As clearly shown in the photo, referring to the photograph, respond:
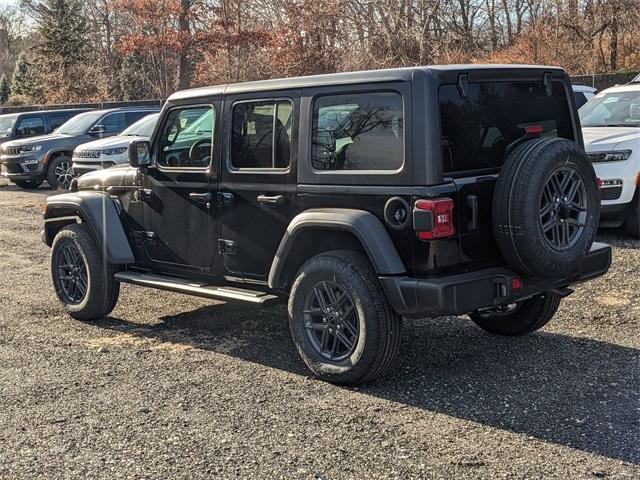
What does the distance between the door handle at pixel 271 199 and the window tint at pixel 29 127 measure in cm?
1612

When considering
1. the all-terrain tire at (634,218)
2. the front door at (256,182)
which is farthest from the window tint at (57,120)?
the front door at (256,182)

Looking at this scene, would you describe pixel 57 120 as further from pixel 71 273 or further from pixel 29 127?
pixel 71 273

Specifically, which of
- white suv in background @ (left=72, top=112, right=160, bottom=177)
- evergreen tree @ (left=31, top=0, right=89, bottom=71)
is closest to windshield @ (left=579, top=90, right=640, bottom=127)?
white suv in background @ (left=72, top=112, right=160, bottom=177)

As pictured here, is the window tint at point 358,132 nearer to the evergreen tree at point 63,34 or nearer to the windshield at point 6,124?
the windshield at point 6,124

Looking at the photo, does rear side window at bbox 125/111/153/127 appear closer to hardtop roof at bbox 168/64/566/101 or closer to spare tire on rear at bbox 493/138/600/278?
hardtop roof at bbox 168/64/566/101

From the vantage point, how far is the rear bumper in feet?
14.2

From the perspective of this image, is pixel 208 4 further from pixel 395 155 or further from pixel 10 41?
pixel 10 41

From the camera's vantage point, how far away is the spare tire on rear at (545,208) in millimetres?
4355

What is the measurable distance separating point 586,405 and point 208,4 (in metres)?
27.4

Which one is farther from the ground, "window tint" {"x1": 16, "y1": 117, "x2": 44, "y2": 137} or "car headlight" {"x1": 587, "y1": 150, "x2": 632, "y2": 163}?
"window tint" {"x1": 16, "y1": 117, "x2": 44, "y2": 137}

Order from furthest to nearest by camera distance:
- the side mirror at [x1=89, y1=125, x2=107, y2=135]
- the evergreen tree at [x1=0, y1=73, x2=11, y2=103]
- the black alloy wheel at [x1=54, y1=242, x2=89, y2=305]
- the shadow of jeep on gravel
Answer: the evergreen tree at [x1=0, y1=73, x2=11, y2=103], the side mirror at [x1=89, y1=125, x2=107, y2=135], the black alloy wheel at [x1=54, y1=242, x2=89, y2=305], the shadow of jeep on gravel

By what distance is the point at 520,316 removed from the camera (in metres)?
5.64

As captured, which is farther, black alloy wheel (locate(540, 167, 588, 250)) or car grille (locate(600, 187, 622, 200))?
car grille (locate(600, 187, 622, 200))

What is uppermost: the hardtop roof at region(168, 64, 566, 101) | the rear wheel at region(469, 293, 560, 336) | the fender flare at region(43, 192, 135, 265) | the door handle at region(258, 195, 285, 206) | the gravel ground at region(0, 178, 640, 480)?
the hardtop roof at region(168, 64, 566, 101)
